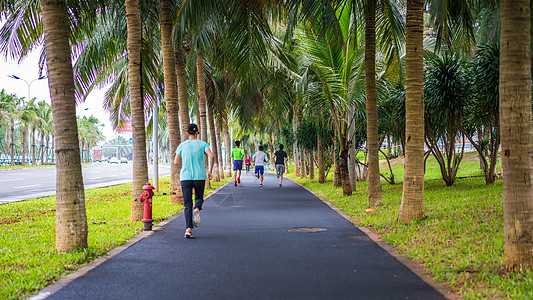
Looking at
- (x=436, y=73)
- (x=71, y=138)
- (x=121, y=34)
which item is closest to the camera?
(x=71, y=138)

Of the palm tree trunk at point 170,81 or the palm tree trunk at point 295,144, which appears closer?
the palm tree trunk at point 170,81

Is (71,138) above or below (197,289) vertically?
above

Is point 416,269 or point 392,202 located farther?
point 392,202

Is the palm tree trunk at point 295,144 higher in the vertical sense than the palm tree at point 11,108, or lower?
lower

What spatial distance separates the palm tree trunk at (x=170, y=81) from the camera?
13.6 metres

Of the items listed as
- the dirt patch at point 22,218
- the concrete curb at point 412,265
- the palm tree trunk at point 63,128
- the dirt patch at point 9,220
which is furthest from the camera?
the dirt patch at point 22,218

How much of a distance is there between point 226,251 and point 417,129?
4.21 m

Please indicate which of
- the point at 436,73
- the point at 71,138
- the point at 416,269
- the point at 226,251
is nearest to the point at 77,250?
the point at 71,138

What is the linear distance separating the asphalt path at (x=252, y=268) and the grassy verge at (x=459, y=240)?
1.13ft

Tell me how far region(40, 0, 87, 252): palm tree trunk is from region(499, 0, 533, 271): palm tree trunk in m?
5.46

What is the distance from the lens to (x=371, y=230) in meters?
9.01

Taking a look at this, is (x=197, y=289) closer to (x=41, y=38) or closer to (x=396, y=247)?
(x=396, y=247)

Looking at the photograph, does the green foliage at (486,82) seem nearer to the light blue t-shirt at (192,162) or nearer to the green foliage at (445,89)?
the green foliage at (445,89)

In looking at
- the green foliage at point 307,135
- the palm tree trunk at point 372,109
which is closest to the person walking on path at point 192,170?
the palm tree trunk at point 372,109
